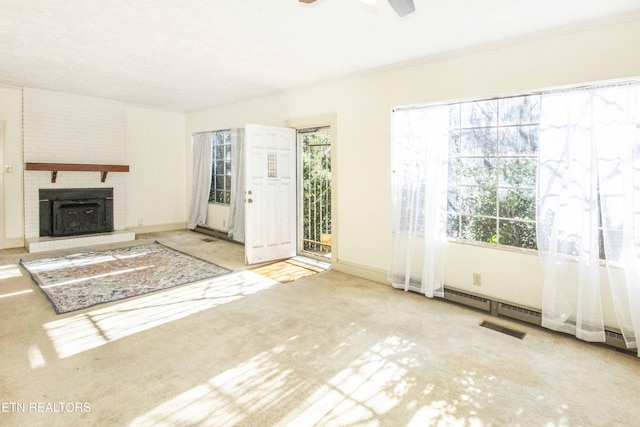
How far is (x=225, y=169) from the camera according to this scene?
691 centimetres

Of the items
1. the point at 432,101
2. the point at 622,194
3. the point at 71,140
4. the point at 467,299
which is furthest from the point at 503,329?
the point at 71,140

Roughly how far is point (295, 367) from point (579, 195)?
2484 millimetres

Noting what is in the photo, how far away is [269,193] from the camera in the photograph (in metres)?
4.97

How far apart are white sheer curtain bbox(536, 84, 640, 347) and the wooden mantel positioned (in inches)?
249

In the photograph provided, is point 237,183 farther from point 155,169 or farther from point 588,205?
point 588,205

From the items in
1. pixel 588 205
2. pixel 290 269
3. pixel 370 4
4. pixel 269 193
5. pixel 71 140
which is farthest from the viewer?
pixel 71 140

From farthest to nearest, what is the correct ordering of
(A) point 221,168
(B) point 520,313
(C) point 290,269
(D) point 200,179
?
(D) point 200,179
(A) point 221,168
(C) point 290,269
(B) point 520,313

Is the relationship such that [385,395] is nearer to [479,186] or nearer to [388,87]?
[479,186]

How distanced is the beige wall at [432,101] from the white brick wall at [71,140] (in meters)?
3.10

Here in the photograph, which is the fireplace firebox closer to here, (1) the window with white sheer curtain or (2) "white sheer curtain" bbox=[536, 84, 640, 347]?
(1) the window with white sheer curtain

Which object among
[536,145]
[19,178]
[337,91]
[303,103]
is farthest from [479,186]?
[19,178]

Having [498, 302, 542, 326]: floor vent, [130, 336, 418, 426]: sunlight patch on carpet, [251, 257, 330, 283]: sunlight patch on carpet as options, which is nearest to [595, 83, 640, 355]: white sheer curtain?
[498, 302, 542, 326]: floor vent

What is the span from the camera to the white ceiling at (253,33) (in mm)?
2623

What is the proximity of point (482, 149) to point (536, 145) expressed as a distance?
0.46m
